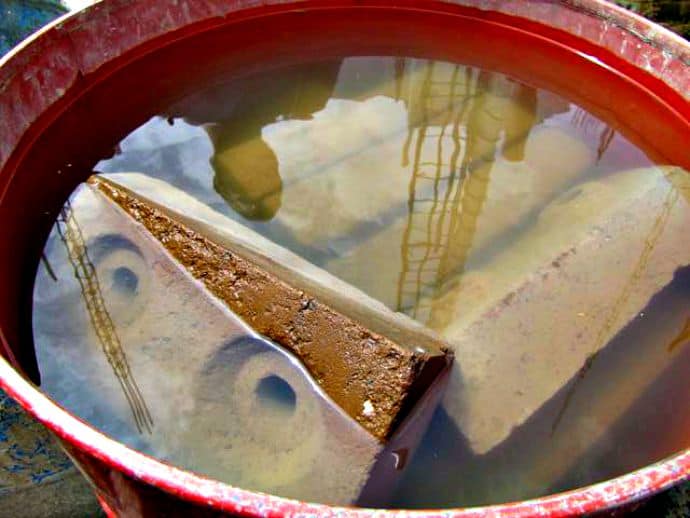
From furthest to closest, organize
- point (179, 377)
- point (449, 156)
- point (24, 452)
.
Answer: point (449, 156)
point (24, 452)
point (179, 377)

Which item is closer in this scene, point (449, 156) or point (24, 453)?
point (24, 453)

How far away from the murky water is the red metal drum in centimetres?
11

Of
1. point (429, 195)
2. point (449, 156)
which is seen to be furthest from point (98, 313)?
point (449, 156)

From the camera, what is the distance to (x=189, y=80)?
2660 mm

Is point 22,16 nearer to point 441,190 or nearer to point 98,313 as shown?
point 98,313

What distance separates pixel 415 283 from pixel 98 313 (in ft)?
3.12

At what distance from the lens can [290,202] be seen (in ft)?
7.55

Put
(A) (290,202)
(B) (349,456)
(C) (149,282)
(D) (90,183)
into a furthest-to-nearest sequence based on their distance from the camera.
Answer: (A) (290,202)
(D) (90,183)
(C) (149,282)
(B) (349,456)

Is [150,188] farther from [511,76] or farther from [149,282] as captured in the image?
[511,76]

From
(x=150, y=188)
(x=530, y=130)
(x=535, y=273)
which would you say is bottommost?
(x=150, y=188)

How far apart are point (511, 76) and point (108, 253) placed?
1882mm

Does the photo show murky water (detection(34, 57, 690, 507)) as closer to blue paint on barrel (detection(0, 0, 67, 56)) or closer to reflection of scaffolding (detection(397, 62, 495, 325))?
reflection of scaffolding (detection(397, 62, 495, 325))

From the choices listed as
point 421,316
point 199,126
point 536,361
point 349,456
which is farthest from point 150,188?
point 536,361

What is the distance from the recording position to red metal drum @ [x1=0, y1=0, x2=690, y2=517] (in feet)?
3.34
